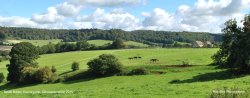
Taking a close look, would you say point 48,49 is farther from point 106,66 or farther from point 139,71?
point 139,71

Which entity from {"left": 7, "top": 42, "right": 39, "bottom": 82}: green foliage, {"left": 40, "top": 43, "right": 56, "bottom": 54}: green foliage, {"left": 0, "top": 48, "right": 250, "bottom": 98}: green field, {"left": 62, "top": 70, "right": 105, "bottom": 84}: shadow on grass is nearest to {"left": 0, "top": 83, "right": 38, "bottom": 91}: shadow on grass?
{"left": 0, "top": 48, "right": 250, "bottom": 98}: green field

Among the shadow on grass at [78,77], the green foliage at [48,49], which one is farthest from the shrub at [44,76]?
the green foliage at [48,49]

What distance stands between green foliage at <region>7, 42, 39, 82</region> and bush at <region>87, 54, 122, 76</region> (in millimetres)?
22039

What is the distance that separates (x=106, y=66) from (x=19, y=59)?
98.9ft

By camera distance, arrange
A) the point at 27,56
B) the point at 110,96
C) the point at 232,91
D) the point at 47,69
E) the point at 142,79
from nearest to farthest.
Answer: the point at 232,91 < the point at 110,96 < the point at 142,79 < the point at 47,69 < the point at 27,56

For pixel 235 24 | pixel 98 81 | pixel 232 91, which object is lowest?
pixel 98 81

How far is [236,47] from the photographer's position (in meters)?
60.4

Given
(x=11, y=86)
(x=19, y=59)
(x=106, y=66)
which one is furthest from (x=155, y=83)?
(x=19, y=59)

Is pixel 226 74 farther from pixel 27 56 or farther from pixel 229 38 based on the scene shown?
pixel 27 56

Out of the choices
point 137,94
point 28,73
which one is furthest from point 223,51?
point 28,73

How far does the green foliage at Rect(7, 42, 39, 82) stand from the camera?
99188mm

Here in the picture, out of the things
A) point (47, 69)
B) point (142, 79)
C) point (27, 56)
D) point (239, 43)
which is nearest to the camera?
point (239, 43)

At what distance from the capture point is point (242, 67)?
61.1 meters

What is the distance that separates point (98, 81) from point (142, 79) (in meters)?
9.67
